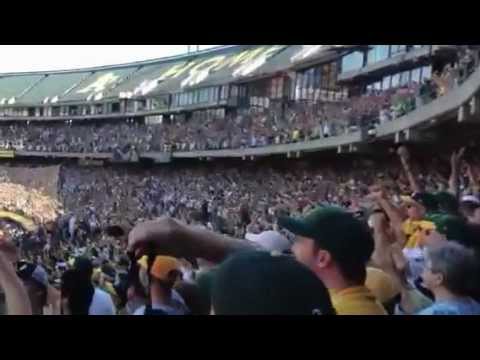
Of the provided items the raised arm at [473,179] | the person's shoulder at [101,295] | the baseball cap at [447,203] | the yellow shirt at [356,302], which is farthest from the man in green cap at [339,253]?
the person's shoulder at [101,295]

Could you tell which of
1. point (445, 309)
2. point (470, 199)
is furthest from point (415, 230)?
point (445, 309)

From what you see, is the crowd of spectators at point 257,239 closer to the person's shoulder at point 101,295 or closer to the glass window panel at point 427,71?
the person's shoulder at point 101,295

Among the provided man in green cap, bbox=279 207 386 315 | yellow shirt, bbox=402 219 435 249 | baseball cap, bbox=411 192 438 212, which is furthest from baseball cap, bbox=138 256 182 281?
baseball cap, bbox=411 192 438 212

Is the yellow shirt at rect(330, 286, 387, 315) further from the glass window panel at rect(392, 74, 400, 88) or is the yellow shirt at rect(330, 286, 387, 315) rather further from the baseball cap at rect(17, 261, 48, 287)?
the baseball cap at rect(17, 261, 48, 287)

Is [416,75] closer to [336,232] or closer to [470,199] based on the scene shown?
[470,199]

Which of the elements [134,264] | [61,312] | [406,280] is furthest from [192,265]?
[406,280]
